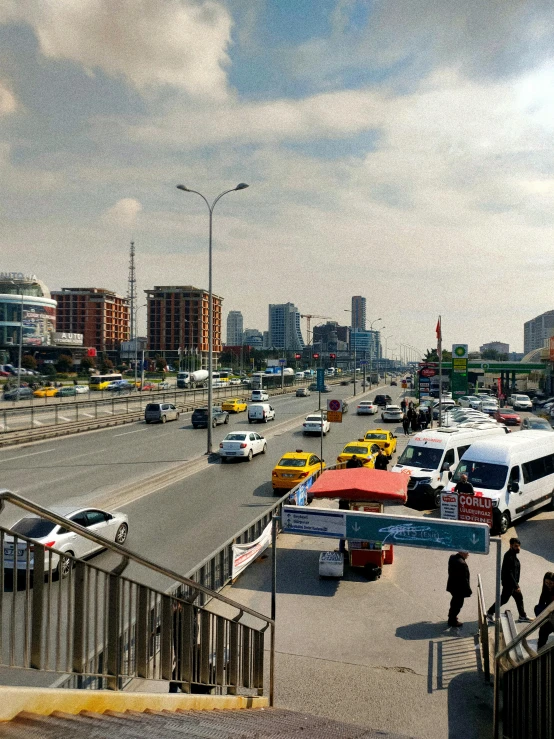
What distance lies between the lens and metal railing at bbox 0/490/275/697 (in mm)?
3443

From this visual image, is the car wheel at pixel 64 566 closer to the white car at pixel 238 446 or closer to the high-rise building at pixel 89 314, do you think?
the white car at pixel 238 446

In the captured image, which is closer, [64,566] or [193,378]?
[64,566]

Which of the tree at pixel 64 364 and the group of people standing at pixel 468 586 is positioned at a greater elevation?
the tree at pixel 64 364

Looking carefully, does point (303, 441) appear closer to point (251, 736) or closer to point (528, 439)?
point (528, 439)

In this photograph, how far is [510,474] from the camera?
1659 cm

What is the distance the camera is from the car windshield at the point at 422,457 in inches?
789

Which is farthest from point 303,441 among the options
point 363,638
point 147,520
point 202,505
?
point 363,638

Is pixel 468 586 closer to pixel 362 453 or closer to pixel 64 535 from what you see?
pixel 64 535

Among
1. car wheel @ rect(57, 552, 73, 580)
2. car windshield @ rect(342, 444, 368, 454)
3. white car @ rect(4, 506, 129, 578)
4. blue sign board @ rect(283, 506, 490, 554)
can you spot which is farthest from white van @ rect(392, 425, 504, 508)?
car wheel @ rect(57, 552, 73, 580)

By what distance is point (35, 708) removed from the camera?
319cm

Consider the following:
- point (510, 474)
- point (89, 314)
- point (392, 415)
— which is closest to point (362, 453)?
point (510, 474)

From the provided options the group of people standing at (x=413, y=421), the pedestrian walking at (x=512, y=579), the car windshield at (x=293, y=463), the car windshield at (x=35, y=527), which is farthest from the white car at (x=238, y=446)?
the pedestrian walking at (x=512, y=579)

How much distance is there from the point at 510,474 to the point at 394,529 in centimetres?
956

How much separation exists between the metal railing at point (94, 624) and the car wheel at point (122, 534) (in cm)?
776
